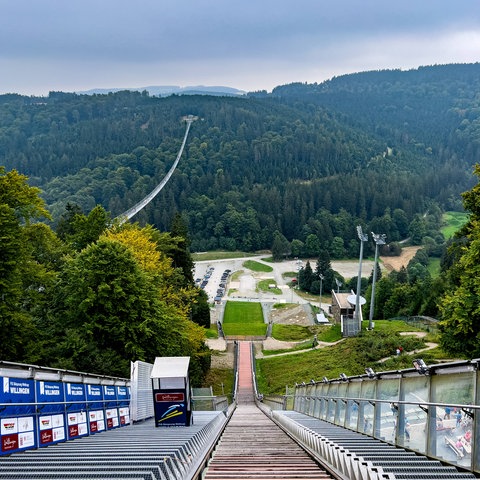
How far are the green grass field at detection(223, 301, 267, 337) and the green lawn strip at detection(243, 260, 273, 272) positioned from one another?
38554mm

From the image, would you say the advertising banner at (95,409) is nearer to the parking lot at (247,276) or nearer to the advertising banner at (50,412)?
the advertising banner at (50,412)

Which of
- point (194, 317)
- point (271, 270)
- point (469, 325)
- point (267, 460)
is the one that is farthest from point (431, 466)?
point (271, 270)

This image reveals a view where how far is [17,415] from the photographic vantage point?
432 inches

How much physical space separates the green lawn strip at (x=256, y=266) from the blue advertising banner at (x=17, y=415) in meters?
129

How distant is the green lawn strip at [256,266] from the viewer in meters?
141

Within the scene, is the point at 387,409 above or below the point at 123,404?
above

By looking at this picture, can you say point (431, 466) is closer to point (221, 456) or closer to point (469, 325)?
point (221, 456)

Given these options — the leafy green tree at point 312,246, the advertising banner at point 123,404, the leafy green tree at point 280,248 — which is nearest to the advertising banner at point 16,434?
the advertising banner at point 123,404

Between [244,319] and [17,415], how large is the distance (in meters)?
78.0

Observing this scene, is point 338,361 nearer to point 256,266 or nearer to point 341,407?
point 341,407

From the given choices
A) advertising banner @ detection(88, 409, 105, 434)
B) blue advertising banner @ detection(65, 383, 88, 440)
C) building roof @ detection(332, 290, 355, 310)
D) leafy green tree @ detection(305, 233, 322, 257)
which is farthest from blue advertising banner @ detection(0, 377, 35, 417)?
leafy green tree @ detection(305, 233, 322, 257)

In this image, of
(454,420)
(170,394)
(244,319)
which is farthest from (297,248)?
(454,420)

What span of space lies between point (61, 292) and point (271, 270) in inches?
4398

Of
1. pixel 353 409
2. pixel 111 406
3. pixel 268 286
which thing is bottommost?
pixel 268 286
